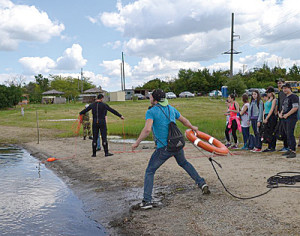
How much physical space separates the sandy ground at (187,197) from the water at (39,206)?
0.25 meters

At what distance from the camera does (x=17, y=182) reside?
8.20m

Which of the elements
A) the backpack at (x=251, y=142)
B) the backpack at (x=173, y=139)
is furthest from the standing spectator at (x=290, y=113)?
the backpack at (x=173, y=139)

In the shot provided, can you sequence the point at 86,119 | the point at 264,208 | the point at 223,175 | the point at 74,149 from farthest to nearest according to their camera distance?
the point at 86,119 → the point at 74,149 → the point at 223,175 → the point at 264,208

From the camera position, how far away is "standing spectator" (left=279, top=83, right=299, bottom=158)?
8648mm

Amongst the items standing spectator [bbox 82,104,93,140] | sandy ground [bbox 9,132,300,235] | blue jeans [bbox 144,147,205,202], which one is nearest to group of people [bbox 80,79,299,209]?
blue jeans [bbox 144,147,205,202]

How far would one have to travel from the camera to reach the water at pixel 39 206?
5.20m

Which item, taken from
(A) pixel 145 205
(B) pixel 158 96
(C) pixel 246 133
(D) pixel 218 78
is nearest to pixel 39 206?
(A) pixel 145 205

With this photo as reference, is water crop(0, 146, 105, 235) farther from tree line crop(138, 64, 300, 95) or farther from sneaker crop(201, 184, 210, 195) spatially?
tree line crop(138, 64, 300, 95)

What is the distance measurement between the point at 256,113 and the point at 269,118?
52cm

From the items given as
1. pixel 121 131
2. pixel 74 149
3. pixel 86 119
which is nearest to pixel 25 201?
pixel 74 149

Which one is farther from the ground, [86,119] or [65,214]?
[86,119]

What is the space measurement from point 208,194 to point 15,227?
3.25 m

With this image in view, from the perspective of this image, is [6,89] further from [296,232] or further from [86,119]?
[296,232]

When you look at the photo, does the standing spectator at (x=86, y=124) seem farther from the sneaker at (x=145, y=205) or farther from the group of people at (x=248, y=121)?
the sneaker at (x=145, y=205)
